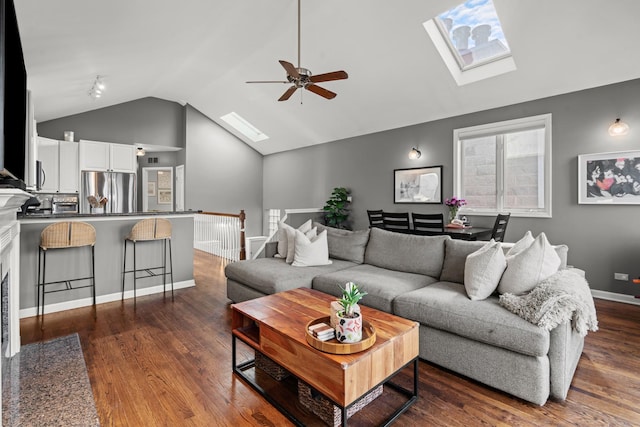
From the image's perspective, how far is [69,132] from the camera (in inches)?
257

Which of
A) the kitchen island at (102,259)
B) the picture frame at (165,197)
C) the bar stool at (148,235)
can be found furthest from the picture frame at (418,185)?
the picture frame at (165,197)

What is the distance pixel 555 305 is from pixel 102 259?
4.55 m

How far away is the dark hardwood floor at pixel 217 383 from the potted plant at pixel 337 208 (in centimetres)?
400

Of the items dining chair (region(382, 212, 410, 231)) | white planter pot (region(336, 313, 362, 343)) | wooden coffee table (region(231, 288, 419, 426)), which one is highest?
dining chair (region(382, 212, 410, 231))

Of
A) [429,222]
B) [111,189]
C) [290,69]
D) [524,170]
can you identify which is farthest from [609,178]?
[111,189]

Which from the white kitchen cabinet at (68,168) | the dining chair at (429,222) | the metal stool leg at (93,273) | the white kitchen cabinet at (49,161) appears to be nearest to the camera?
the metal stool leg at (93,273)

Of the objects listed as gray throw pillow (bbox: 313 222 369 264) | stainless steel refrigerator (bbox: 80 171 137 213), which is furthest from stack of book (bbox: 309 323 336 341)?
stainless steel refrigerator (bbox: 80 171 137 213)

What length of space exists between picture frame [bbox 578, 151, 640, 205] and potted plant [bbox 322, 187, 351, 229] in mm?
4091

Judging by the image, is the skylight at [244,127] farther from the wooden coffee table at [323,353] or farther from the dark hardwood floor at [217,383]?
the wooden coffee table at [323,353]

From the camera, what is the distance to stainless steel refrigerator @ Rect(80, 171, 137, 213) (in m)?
6.61

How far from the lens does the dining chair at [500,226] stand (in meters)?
4.30

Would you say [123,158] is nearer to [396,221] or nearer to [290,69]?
[290,69]

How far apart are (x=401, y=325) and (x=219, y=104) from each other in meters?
7.20

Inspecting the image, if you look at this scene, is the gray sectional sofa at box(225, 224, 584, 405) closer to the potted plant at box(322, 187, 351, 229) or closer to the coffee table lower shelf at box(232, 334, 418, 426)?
the coffee table lower shelf at box(232, 334, 418, 426)
